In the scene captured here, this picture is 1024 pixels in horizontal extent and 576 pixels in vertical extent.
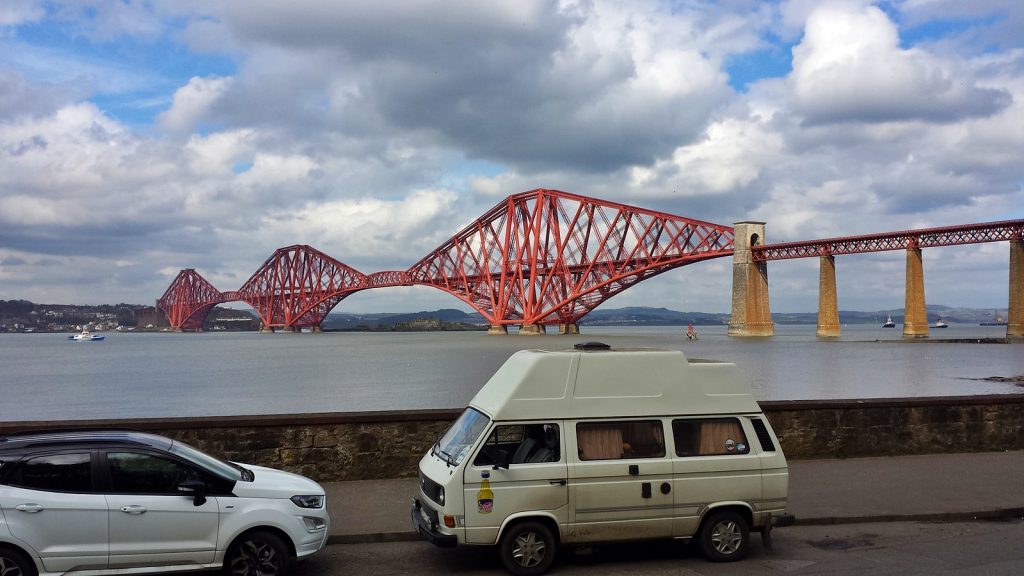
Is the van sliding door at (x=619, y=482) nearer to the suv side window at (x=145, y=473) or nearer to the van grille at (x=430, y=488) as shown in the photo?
the van grille at (x=430, y=488)

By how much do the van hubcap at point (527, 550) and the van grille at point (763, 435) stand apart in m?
2.50

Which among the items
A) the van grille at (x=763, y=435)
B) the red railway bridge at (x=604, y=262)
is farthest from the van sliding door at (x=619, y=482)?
the red railway bridge at (x=604, y=262)

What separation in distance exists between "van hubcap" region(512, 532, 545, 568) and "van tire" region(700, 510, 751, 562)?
1.68 meters

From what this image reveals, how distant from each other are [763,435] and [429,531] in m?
3.51

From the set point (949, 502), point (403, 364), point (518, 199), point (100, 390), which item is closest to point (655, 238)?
point (518, 199)

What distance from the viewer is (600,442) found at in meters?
7.94

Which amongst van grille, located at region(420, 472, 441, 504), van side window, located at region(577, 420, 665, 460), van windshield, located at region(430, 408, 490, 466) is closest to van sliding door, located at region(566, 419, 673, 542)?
van side window, located at region(577, 420, 665, 460)

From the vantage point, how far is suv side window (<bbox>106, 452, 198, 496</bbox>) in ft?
23.1

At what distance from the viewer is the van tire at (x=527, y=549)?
300 inches

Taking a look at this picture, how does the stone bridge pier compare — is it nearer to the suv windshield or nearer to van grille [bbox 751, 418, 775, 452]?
Answer: van grille [bbox 751, 418, 775, 452]

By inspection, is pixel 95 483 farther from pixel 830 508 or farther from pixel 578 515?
pixel 830 508

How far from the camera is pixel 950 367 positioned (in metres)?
55.3

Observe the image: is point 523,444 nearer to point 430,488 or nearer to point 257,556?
point 430,488

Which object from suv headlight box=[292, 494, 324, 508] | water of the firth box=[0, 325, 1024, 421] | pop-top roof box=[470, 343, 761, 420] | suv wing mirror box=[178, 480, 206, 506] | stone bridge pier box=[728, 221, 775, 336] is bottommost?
water of the firth box=[0, 325, 1024, 421]
